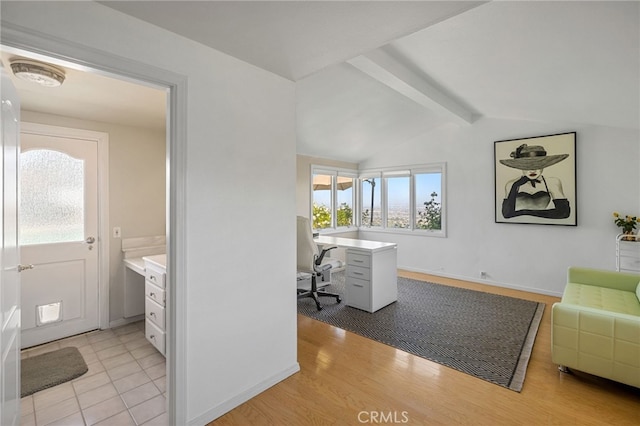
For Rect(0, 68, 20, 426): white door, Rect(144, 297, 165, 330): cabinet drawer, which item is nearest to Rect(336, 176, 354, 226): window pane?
Rect(144, 297, 165, 330): cabinet drawer

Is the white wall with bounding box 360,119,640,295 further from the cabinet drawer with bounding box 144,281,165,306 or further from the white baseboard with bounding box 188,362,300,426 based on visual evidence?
the cabinet drawer with bounding box 144,281,165,306

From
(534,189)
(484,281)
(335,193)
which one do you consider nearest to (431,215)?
(484,281)

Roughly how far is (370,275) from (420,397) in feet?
5.09

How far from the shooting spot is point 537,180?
13.8ft

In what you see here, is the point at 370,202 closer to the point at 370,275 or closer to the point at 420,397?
the point at 370,275

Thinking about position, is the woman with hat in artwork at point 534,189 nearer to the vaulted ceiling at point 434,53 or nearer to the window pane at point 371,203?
the vaulted ceiling at point 434,53

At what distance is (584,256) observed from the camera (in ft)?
13.0

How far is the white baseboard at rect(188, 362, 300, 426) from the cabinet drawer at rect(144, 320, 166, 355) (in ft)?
2.78

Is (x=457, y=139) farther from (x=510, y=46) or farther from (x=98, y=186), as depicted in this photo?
(x=98, y=186)

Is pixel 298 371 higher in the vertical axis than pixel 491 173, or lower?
lower

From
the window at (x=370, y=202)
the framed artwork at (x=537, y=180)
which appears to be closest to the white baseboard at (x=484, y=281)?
the framed artwork at (x=537, y=180)

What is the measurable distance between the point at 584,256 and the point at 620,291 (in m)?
1.22

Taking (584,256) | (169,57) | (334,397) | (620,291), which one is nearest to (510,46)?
(169,57)

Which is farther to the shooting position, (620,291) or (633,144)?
(633,144)
